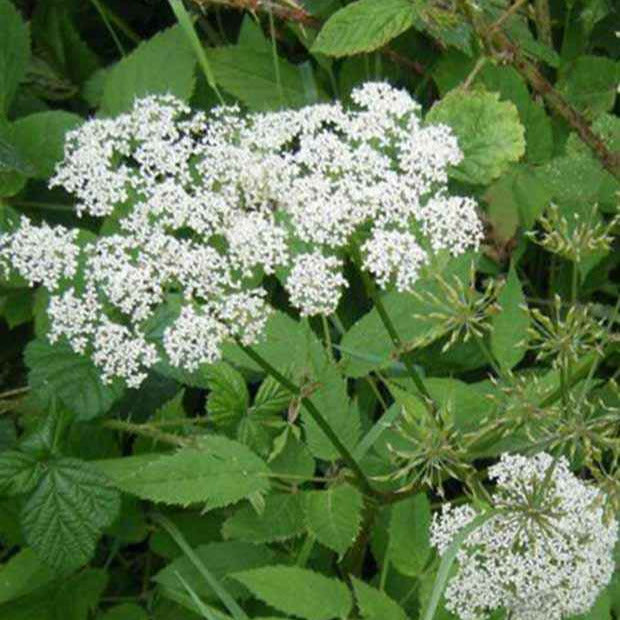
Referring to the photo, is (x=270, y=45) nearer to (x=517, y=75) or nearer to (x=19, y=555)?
(x=517, y=75)

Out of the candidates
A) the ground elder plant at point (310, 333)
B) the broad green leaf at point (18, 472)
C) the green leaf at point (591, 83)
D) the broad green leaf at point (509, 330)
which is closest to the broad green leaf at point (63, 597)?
the ground elder plant at point (310, 333)

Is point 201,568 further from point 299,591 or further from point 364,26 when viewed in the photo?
point 364,26

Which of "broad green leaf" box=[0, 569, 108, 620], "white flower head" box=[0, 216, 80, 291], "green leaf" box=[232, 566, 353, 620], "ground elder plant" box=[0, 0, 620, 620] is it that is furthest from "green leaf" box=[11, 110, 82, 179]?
"green leaf" box=[232, 566, 353, 620]

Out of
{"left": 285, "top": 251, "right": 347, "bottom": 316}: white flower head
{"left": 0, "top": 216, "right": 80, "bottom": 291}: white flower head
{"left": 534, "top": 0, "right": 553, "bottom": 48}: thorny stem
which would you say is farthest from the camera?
{"left": 534, "top": 0, "right": 553, "bottom": 48}: thorny stem

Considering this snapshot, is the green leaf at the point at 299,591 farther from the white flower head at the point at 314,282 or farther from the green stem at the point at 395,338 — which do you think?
the white flower head at the point at 314,282

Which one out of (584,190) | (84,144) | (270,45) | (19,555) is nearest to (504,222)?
(584,190)

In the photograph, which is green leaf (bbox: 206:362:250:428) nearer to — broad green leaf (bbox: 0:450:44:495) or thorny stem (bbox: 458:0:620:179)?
broad green leaf (bbox: 0:450:44:495)

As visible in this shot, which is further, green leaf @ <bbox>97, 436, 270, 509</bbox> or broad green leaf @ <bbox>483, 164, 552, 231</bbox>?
broad green leaf @ <bbox>483, 164, 552, 231</bbox>

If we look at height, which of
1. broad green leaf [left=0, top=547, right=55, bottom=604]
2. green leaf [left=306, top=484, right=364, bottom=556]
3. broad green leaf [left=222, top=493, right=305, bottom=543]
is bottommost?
broad green leaf [left=0, top=547, right=55, bottom=604]
